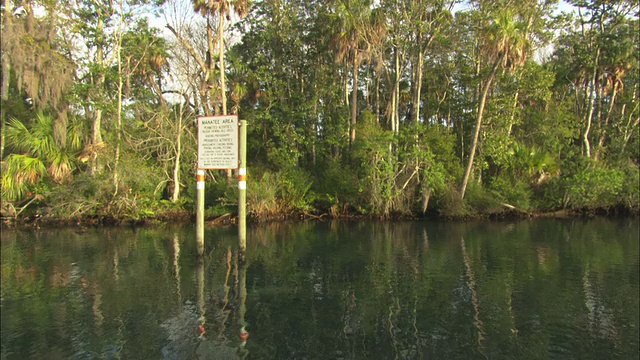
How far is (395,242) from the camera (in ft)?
49.7

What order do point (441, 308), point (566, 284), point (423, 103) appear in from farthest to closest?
point (423, 103)
point (566, 284)
point (441, 308)

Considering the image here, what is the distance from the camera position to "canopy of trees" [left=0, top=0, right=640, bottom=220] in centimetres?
1972

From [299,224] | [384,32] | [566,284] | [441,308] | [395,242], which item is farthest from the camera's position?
[384,32]

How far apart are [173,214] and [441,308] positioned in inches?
642

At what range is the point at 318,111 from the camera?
26297mm

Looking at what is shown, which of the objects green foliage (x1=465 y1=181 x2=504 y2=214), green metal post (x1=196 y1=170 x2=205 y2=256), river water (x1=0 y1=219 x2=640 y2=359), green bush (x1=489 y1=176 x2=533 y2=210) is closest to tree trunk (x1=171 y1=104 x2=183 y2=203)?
river water (x1=0 y1=219 x2=640 y2=359)

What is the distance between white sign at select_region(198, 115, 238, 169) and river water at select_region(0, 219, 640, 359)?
104 inches

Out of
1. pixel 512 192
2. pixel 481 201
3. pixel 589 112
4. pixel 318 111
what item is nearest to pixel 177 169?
pixel 318 111

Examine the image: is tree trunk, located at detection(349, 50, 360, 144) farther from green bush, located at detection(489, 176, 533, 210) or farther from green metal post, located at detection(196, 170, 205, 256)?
green metal post, located at detection(196, 170, 205, 256)

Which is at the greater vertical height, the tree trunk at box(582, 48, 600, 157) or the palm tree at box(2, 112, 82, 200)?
the tree trunk at box(582, 48, 600, 157)

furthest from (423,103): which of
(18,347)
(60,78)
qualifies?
(18,347)

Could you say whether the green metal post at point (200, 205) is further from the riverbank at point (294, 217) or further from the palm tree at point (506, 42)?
the palm tree at point (506, 42)

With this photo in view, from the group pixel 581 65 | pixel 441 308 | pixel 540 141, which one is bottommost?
pixel 441 308

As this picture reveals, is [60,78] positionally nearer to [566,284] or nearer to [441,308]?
[441,308]
